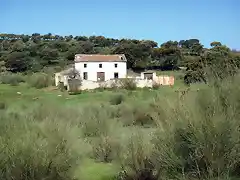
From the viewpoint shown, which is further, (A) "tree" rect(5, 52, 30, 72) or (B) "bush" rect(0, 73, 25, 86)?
(A) "tree" rect(5, 52, 30, 72)

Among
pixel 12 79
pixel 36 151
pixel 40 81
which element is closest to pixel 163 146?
pixel 36 151

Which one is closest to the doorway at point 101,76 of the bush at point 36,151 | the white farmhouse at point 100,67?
the white farmhouse at point 100,67

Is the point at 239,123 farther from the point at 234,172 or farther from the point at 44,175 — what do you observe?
the point at 44,175

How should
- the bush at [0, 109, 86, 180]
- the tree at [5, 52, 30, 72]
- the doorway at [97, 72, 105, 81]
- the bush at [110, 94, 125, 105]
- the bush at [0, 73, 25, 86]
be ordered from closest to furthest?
the bush at [0, 109, 86, 180]
the bush at [110, 94, 125, 105]
the bush at [0, 73, 25, 86]
the doorway at [97, 72, 105, 81]
the tree at [5, 52, 30, 72]

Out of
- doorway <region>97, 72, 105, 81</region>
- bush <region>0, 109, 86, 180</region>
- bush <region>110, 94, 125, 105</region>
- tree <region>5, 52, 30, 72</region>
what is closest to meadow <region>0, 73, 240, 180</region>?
bush <region>0, 109, 86, 180</region>

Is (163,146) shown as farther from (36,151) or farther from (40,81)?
(40,81)

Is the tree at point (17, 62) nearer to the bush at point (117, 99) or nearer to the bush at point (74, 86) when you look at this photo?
the bush at point (74, 86)

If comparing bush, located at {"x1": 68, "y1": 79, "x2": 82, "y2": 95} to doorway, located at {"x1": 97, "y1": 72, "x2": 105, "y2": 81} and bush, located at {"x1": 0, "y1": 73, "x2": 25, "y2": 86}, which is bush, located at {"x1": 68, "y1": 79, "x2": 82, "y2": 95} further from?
bush, located at {"x1": 0, "y1": 73, "x2": 25, "y2": 86}

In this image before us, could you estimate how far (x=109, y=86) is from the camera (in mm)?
42906

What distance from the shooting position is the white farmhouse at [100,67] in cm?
4797

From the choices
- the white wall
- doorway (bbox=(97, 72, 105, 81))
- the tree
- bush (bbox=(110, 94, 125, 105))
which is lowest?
bush (bbox=(110, 94, 125, 105))

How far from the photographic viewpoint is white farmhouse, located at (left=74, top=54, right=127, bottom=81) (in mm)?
47969

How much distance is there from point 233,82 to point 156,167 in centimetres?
255

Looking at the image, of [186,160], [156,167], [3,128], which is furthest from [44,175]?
[186,160]
